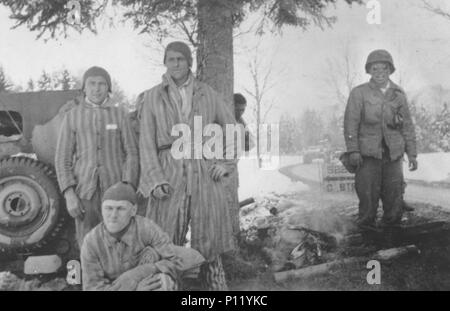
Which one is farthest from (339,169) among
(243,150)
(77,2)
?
Result: (77,2)

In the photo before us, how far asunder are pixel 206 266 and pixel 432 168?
95.0 inches

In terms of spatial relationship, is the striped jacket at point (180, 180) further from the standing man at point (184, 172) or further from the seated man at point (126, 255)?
the seated man at point (126, 255)

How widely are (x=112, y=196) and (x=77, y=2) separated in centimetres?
204

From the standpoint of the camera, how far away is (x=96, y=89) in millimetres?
5332

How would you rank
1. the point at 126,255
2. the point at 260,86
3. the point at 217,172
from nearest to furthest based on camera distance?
the point at 126,255 → the point at 217,172 → the point at 260,86

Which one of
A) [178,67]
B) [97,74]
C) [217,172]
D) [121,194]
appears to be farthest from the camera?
[97,74]

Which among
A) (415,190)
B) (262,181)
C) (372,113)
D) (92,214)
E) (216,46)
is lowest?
(92,214)

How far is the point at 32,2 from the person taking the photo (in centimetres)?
553

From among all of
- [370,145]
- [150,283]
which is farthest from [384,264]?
[150,283]

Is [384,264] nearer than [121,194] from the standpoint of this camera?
No

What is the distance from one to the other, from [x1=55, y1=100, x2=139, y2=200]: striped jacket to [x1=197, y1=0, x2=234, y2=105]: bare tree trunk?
929 mm

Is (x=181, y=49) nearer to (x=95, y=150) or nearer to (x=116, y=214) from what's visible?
(x=95, y=150)

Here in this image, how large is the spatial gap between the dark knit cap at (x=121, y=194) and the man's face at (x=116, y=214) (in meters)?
0.04

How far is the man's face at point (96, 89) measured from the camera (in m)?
5.30
